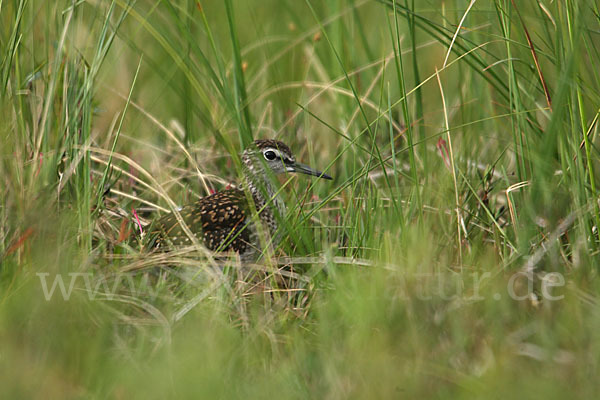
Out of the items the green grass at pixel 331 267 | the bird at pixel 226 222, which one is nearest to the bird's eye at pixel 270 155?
the bird at pixel 226 222

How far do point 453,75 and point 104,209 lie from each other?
13.4ft

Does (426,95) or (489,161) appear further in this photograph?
(426,95)

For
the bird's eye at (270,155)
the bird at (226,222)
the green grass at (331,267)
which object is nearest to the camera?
the green grass at (331,267)

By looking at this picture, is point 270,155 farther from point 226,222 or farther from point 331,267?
point 331,267

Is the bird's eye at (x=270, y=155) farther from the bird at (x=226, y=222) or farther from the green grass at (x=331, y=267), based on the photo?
the green grass at (x=331, y=267)

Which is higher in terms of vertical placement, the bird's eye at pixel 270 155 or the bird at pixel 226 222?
the bird's eye at pixel 270 155

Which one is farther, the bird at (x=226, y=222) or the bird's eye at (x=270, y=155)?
the bird's eye at (x=270, y=155)

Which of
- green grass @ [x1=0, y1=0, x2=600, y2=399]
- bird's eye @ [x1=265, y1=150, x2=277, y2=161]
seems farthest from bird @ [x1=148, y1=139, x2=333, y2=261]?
green grass @ [x1=0, y1=0, x2=600, y2=399]

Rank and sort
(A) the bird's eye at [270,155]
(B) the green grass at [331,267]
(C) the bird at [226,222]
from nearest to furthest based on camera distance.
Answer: (B) the green grass at [331,267] < (C) the bird at [226,222] < (A) the bird's eye at [270,155]

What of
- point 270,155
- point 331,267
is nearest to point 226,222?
point 270,155

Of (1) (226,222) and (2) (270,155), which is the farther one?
(2) (270,155)

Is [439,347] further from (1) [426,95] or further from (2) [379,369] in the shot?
(1) [426,95]

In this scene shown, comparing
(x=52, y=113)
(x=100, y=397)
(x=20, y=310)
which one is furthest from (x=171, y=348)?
(x=52, y=113)

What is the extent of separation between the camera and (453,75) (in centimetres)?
759
